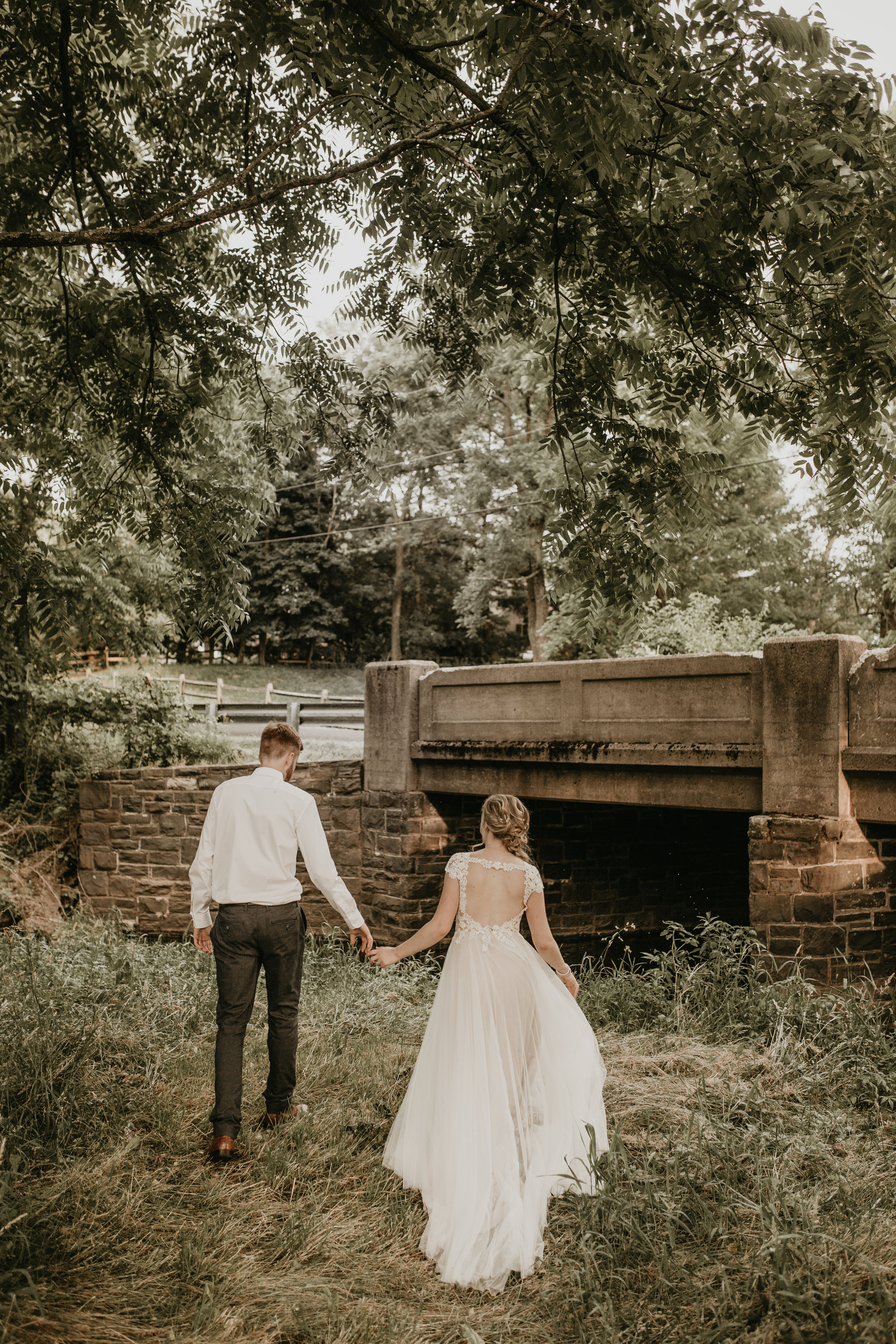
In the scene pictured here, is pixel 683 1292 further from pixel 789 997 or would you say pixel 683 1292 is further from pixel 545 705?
pixel 545 705

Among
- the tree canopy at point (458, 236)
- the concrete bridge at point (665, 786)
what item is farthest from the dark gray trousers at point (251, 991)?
the concrete bridge at point (665, 786)

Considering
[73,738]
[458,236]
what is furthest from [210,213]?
[73,738]

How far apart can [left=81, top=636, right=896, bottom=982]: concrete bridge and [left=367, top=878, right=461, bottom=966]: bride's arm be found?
3.58m

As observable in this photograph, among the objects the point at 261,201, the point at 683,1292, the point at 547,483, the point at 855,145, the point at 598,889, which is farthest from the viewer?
the point at 547,483

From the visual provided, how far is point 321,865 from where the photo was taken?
496 centimetres

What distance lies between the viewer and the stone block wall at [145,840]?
12.8m

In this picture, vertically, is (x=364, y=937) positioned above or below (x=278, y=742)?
below

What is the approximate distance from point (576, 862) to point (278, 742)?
24.0 ft

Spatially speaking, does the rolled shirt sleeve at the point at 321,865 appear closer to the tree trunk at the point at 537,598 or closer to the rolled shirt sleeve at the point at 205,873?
the rolled shirt sleeve at the point at 205,873

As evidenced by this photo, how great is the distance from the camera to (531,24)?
14.0 feet

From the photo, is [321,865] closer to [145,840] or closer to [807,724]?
[807,724]

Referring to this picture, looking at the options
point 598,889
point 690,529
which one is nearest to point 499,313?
point 690,529

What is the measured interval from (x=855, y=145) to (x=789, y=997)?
16.5ft

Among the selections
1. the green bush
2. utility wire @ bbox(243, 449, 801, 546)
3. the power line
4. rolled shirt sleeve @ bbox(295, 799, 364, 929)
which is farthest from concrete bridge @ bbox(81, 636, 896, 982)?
the power line
